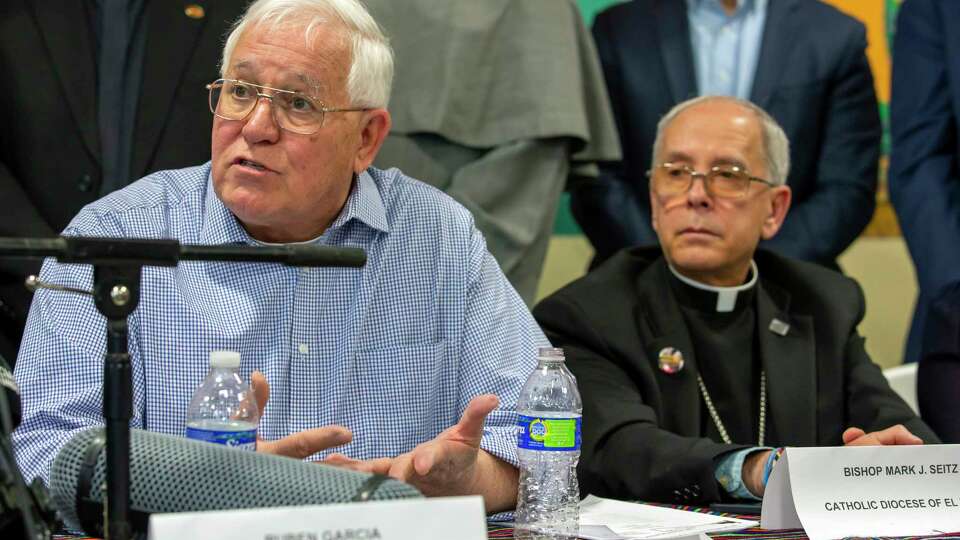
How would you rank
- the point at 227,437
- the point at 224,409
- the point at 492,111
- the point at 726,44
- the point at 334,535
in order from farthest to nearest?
the point at 726,44 < the point at 492,111 < the point at 224,409 < the point at 227,437 < the point at 334,535

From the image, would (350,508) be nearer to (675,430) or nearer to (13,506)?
(13,506)

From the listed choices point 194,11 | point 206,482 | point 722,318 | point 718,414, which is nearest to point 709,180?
point 722,318

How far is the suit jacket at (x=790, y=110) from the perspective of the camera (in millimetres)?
4230

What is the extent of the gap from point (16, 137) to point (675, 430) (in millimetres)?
1931

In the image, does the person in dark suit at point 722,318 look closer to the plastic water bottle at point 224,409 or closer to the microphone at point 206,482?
the plastic water bottle at point 224,409

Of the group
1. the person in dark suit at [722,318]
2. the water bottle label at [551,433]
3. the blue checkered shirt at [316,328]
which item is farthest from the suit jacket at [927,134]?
the water bottle label at [551,433]

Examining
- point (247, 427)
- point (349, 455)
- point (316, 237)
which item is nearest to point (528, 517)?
point (349, 455)

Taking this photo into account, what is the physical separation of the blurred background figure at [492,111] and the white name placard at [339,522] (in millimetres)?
2359

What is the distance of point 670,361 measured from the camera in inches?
131

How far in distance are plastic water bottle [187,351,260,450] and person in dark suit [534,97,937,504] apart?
1.12 m

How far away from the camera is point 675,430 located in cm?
326

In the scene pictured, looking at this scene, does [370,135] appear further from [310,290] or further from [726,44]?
[726,44]

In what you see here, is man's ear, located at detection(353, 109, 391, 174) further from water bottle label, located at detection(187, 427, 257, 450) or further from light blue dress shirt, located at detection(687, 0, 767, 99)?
light blue dress shirt, located at detection(687, 0, 767, 99)

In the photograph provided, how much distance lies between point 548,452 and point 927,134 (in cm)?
249
